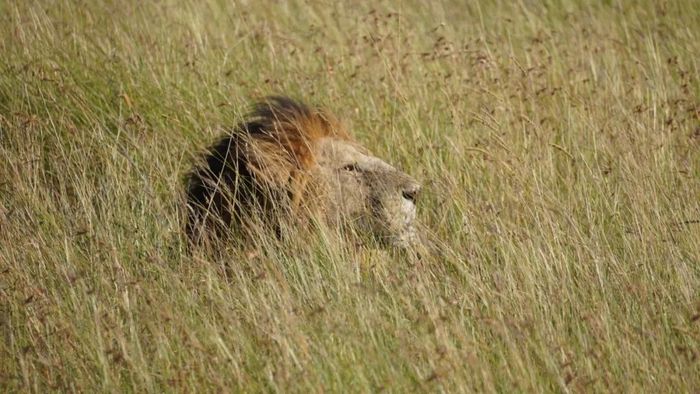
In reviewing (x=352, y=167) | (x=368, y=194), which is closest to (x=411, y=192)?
(x=368, y=194)

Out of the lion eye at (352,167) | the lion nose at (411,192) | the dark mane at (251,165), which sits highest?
the dark mane at (251,165)

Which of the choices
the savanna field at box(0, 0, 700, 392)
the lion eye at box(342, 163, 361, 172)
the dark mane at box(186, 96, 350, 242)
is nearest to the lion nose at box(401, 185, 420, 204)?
the savanna field at box(0, 0, 700, 392)

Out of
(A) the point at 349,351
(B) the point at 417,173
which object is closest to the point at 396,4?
(B) the point at 417,173

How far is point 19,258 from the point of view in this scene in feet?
14.8

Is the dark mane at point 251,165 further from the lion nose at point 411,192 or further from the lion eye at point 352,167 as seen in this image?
the lion nose at point 411,192

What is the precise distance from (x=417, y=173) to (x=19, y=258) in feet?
7.20

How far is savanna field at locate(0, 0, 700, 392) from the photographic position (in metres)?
3.66

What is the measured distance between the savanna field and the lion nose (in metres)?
0.16

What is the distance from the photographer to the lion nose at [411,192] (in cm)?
490

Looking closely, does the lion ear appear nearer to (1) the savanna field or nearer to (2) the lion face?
(2) the lion face

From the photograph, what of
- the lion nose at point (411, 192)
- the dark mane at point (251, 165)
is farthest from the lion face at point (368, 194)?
the dark mane at point (251, 165)

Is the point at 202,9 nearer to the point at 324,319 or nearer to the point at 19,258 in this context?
the point at 19,258

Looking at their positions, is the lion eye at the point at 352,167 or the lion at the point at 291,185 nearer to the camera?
the lion at the point at 291,185

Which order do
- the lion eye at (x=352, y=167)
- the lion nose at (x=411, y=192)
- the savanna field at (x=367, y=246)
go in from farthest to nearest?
the lion eye at (x=352, y=167), the lion nose at (x=411, y=192), the savanna field at (x=367, y=246)
